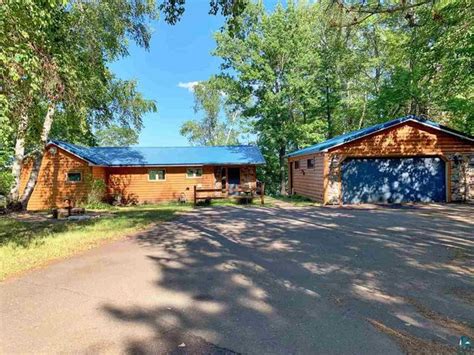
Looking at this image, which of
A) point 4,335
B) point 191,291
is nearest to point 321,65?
point 191,291

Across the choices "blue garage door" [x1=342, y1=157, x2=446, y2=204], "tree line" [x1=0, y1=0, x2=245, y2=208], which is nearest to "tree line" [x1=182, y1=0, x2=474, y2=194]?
"blue garage door" [x1=342, y1=157, x2=446, y2=204]

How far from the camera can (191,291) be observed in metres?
4.49

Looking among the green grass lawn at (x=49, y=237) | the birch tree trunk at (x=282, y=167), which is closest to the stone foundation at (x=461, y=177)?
the birch tree trunk at (x=282, y=167)

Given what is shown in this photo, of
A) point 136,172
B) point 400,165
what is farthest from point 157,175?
point 400,165

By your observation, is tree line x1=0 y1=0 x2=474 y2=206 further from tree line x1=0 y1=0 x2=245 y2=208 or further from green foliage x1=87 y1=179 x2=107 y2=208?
green foliage x1=87 y1=179 x2=107 y2=208

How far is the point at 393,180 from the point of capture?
15.5 m

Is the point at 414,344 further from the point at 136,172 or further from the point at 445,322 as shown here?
the point at 136,172

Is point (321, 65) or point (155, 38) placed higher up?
point (321, 65)

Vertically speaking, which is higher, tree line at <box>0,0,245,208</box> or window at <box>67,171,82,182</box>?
tree line at <box>0,0,245,208</box>

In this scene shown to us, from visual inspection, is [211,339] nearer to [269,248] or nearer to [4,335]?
[4,335]

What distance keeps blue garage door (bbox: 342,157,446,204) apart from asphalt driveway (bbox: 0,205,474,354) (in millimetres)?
7588

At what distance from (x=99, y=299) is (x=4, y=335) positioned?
110 centimetres

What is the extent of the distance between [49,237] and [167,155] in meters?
13.3

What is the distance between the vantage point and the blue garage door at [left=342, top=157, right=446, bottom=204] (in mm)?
15422
